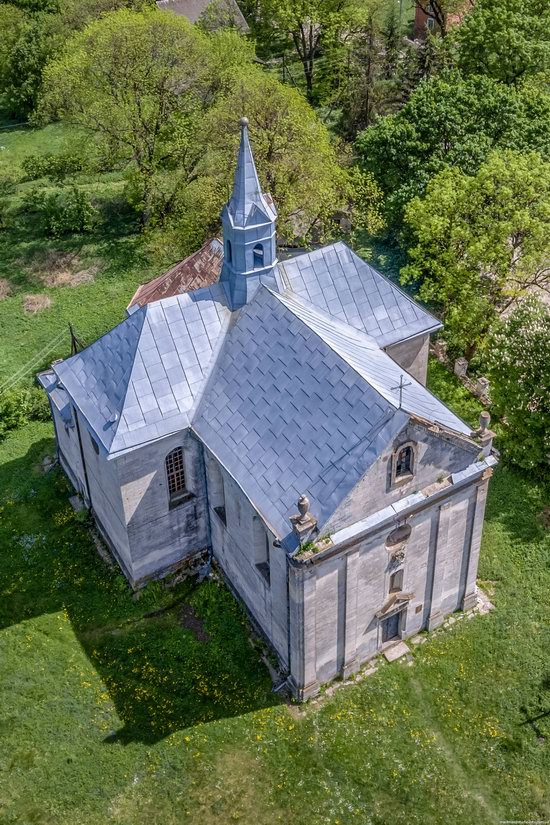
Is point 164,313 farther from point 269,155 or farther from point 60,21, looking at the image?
point 60,21

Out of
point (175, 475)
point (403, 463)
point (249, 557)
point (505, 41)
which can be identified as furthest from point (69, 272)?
point (403, 463)

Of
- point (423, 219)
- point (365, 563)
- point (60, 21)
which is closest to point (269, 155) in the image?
point (423, 219)

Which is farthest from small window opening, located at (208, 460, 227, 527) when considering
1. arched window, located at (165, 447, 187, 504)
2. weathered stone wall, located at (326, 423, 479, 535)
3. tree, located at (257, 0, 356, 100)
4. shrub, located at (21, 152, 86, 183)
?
tree, located at (257, 0, 356, 100)

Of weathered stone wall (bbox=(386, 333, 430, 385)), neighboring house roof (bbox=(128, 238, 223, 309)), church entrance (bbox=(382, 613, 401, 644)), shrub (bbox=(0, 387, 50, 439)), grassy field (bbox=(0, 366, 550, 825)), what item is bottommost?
grassy field (bbox=(0, 366, 550, 825))

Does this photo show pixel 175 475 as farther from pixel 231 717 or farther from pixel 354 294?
pixel 354 294

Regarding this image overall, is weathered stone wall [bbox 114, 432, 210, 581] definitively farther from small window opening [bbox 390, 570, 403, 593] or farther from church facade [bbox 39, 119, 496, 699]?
small window opening [bbox 390, 570, 403, 593]
